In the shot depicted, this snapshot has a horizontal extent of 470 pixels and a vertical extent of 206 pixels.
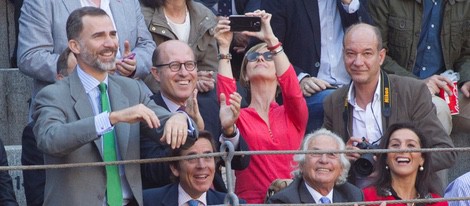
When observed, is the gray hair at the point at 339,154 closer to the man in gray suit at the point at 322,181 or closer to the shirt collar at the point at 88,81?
the man in gray suit at the point at 322,181

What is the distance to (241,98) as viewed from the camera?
26.3ft

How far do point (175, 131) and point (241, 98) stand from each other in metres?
1.59

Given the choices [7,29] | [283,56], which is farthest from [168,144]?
[7,29]

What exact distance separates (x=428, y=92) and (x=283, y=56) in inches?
36.0

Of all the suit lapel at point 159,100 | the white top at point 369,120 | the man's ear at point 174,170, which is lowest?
the man's ear at point 174,170

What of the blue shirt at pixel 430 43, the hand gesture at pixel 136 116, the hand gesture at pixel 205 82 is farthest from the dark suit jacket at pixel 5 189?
the blue shirt at pixel 430 43

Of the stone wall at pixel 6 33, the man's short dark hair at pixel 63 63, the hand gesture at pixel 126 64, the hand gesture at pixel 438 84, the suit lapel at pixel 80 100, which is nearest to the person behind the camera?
the suit lapel at pixel 80 100

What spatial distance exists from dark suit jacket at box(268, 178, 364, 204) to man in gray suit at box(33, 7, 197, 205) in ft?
2.91

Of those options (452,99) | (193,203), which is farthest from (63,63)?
(452,99)

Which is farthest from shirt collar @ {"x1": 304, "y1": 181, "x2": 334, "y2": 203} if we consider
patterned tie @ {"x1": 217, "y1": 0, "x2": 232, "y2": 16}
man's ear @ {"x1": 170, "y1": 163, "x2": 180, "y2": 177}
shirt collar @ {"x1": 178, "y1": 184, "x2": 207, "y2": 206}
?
patterned tie @ {"x1": 217, "y1": 0, "x2": 232, "y2": 16}

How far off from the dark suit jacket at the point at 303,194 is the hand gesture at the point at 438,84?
191 centimetres

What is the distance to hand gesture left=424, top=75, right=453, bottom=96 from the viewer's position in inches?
368

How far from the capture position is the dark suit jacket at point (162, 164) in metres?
7.09

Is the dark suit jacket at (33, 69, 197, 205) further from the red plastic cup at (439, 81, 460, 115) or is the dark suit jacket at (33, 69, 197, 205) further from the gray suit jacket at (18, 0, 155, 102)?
the red plastic cup at (439, 81, 460, 115)
